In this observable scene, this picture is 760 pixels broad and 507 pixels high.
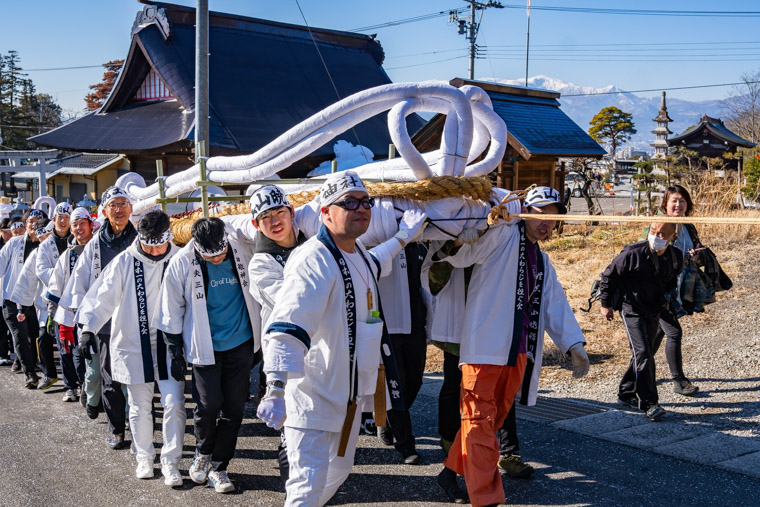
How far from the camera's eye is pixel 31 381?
836 centimetres

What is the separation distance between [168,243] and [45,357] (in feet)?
12.2

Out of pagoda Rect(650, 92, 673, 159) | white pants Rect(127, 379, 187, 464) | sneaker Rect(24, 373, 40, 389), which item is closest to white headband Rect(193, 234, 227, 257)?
white pants Rect(127, 379, 187, 464)

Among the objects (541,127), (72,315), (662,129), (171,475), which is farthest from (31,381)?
(662,129)

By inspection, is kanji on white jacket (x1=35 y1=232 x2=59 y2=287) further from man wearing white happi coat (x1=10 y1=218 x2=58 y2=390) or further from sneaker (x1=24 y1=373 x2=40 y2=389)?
sneaker (x1=24 y1=373 x2=40 y2=389)

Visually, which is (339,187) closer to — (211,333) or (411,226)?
(411,226)

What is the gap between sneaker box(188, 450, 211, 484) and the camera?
203 inches

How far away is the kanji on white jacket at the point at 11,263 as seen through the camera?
8.78 meters

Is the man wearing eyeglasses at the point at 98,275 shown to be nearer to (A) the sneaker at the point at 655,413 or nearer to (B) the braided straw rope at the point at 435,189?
(B) the braided straw rope at the point at 435,189

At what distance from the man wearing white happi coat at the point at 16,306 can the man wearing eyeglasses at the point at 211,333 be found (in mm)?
4220

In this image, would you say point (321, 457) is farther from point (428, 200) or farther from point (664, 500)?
point (664, 500)

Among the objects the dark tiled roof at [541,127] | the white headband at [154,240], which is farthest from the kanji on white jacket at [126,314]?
the dark tiled roof at [541,127]

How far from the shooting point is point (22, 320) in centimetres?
843

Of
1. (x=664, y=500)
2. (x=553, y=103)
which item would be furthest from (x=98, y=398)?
(x=553, y=103)

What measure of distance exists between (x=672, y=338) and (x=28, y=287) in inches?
277
